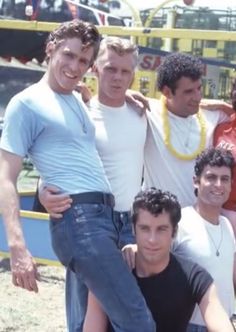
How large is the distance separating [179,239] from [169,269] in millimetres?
217

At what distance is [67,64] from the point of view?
8.72ft

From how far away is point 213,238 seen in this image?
299 centimetres

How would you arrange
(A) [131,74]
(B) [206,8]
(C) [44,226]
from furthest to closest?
1. (B) [206,8]
2. (C) [44,226]
3. (A) [131,74]

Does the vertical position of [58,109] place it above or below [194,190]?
above

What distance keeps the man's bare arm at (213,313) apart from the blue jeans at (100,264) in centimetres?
22

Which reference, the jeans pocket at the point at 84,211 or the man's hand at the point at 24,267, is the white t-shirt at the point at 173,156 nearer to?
the jeans pocket at the point at 84,211

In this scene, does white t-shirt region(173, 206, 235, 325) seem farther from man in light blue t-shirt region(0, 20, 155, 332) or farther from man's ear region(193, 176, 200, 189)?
man in light blue t-shirt region(0, 20, 155, 332)

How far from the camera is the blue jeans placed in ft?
8.42

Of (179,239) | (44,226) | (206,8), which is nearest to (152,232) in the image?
(179,239)

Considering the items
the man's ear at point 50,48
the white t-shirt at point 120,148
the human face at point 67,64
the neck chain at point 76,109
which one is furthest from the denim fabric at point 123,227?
the man's ear at point 50,48

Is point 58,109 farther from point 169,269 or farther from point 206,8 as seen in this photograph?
point 206,8

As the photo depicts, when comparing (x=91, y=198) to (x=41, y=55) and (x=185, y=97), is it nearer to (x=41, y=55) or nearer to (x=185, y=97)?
(x=185, y=97)

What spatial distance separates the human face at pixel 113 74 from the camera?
293 centimetres

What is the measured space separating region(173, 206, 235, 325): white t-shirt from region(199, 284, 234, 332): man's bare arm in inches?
6.4
